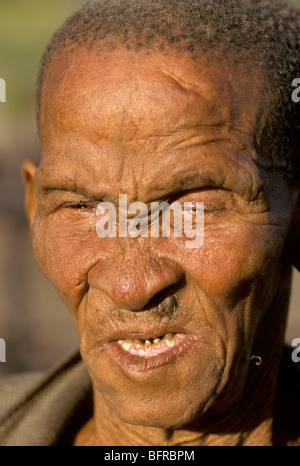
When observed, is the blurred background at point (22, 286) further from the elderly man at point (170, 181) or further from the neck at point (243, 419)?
the neck at point (243, 419)

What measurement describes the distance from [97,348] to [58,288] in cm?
30

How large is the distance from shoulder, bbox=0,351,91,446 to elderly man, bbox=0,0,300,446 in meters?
0.67

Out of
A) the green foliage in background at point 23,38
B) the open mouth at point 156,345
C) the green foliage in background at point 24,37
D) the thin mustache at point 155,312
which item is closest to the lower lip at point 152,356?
the open mouth at point 156,345

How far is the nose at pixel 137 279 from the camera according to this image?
218 centimetres

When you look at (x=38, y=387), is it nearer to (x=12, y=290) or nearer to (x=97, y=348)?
(x=97, y=348)

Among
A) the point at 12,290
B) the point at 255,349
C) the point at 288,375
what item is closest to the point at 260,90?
the point at 255,349

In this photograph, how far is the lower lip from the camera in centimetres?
227

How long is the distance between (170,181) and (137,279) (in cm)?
34

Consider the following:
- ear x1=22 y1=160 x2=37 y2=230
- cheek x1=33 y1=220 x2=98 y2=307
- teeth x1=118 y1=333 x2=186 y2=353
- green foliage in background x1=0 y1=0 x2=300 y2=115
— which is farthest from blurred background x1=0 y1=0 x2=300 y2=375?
teeth x1=118 y1=333 x2=186 y2=353

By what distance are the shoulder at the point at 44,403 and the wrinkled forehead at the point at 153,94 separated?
4.53ft

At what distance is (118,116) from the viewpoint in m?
2.20

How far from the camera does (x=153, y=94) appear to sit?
2191mm

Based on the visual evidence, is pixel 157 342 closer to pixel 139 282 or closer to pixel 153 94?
pixel 139 282

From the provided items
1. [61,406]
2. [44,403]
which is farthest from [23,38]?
[61,406]
